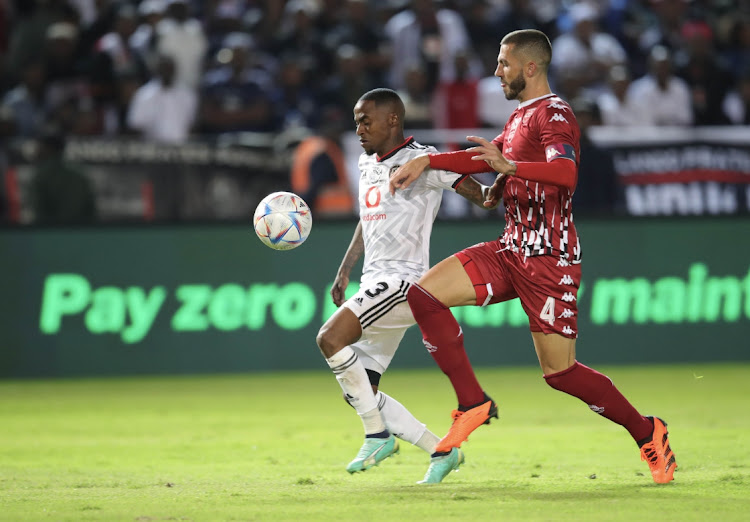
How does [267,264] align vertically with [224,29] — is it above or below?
below

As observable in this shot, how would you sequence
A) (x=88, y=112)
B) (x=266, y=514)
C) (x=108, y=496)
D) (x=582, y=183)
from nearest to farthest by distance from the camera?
(x=266, y=514), (x=108, y=496), (x=582, y=183), (x=88, y=112)

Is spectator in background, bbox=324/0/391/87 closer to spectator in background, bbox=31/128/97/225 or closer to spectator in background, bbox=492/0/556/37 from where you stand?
spectator in background, bbox=492/0/556/37

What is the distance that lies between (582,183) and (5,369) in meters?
6.41

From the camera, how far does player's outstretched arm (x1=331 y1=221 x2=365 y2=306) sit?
7.10 metres

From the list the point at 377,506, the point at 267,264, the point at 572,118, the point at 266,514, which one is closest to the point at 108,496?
the point at 266,514

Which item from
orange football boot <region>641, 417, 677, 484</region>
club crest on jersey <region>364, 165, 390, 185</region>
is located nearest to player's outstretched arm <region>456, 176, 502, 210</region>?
club crest on jersey <region>364, 165, 390, 185</region>

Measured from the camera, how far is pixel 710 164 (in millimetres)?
13867

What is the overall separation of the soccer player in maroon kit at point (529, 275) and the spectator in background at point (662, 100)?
360 inches

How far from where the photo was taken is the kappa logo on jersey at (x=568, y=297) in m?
6.25

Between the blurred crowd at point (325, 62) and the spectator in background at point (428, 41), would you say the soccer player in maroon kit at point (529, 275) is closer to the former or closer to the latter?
the blurred crowd at point (325, 62)

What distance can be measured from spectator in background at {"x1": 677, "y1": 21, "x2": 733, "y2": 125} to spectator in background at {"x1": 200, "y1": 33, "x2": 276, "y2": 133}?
5.49 metres

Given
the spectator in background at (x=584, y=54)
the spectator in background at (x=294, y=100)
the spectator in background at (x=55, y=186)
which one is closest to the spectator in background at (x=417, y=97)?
the spectator in background at (x=294, y=100)

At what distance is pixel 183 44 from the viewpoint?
614 inches

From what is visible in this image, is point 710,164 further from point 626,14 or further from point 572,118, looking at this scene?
point 572,118
